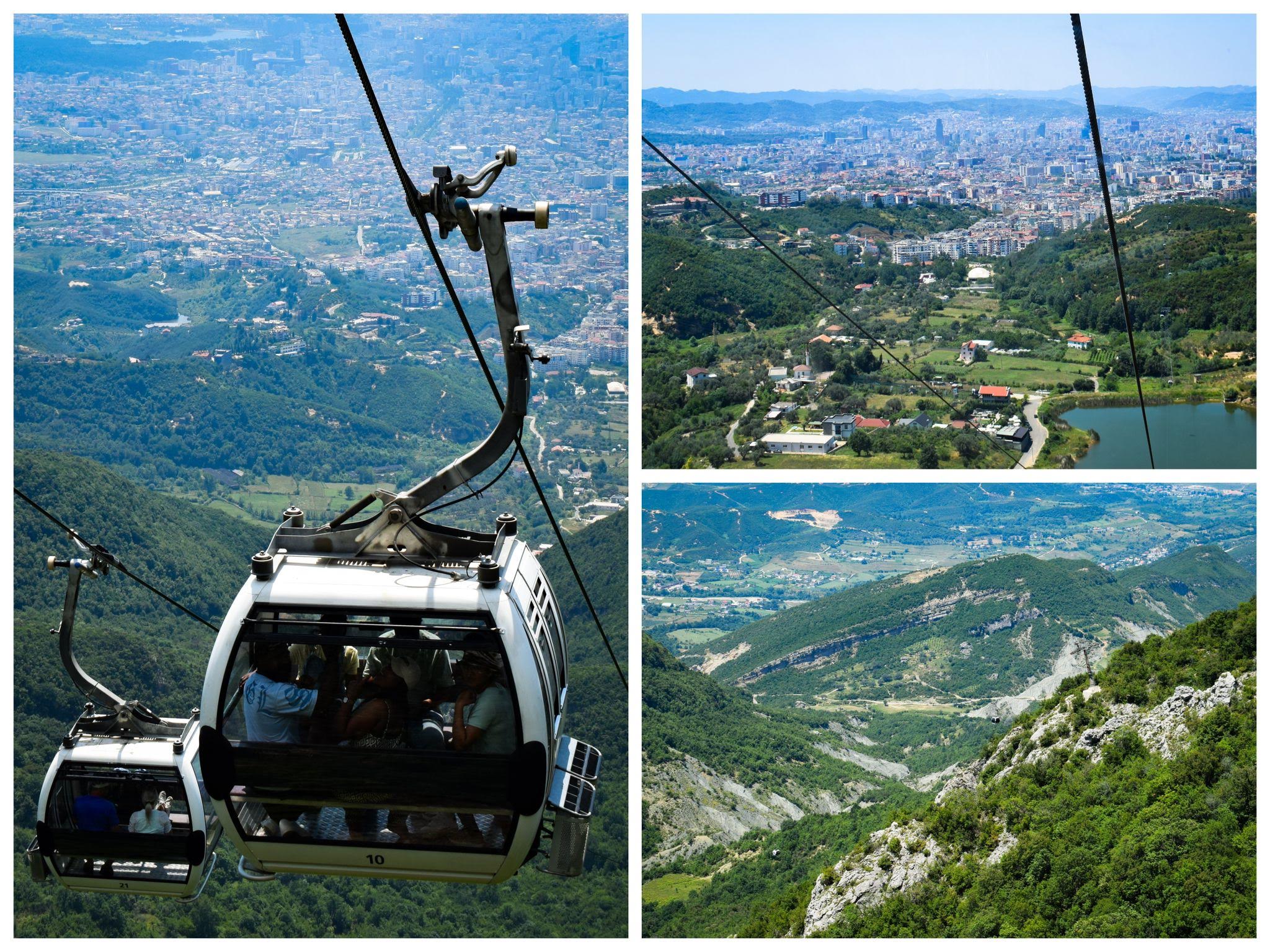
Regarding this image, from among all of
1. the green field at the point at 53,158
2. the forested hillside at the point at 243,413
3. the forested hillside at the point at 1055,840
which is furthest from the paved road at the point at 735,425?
the green field at the point at 53,158

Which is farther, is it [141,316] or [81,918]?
[141,316]

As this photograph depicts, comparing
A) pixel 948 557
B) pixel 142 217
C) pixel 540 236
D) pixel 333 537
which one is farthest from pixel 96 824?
pixel 142 217

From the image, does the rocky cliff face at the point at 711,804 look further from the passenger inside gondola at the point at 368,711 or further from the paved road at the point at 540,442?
the passenger inside gondola at the point at 368,711

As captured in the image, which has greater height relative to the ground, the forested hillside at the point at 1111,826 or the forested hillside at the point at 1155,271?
the forested hillside at the point at 1155,271

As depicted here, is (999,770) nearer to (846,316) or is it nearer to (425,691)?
(846,316)

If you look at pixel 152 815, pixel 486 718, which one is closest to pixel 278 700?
pixel 486 718

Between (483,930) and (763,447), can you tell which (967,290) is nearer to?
(763,447)
